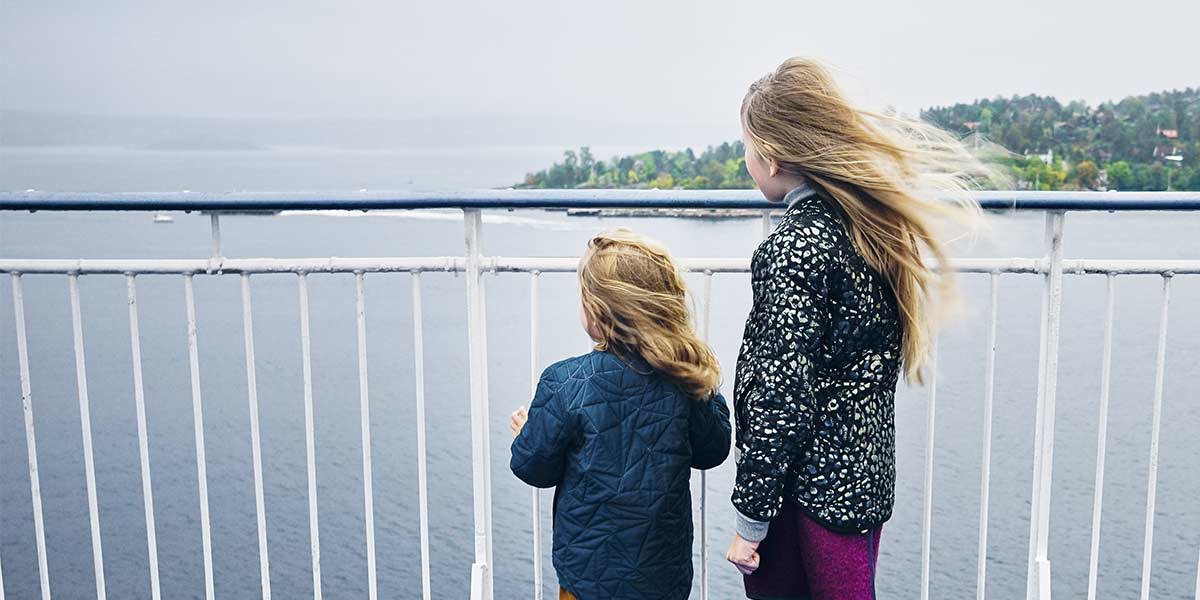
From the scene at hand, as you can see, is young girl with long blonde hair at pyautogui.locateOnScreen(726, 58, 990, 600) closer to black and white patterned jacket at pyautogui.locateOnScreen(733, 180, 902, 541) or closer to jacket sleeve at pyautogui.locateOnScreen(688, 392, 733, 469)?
black and white patterned jacket at pyautogui.locateOnScreen(733, 180, 902, 541)

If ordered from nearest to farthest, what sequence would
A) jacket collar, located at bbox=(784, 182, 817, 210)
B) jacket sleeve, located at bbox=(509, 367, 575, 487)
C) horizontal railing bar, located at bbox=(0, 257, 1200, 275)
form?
1. jacket collar, located at bbox=(784, 182, 817, 210)
2. jacket sleeve, located at bbox=(509, 367, 575, 487)
3. horizontal railing bar, located at bbox=(0, 257, 1200, 275)

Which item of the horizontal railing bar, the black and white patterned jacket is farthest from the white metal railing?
the black and white patterned jacket

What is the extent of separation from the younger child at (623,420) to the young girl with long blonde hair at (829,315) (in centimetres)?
16

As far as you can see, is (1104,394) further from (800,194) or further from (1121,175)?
(1121,175)

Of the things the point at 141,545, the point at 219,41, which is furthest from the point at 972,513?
the point at 219,41

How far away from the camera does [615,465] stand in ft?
5.54

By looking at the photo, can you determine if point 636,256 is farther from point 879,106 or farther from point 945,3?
point 945,3

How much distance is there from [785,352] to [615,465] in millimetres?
411

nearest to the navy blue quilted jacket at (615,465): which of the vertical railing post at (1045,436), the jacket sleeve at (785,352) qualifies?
the jacket sleeve at (785,352)

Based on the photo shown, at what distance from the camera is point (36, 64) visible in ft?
91.0

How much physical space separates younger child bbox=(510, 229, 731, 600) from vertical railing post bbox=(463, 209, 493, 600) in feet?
1.91

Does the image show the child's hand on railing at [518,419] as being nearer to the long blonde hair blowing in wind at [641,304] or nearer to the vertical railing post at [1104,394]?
the long blonde hair blowing in wind at [641,304]

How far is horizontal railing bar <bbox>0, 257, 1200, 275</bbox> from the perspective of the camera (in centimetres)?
217

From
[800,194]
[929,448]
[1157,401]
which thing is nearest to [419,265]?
[800,194]
